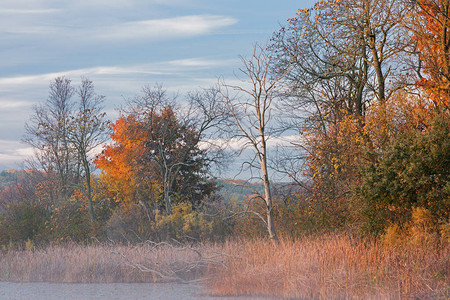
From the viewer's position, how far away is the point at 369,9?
68.6 feet

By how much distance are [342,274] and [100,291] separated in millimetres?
6577

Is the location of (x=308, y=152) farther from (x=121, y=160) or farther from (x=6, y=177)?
(x=6, y=177)

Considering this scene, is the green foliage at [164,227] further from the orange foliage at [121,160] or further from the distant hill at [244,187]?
the orange foliage at [121,160]

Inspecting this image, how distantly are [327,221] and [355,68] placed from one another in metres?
7.79

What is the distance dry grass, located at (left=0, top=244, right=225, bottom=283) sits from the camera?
1514cm

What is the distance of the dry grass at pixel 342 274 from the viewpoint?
429 inches

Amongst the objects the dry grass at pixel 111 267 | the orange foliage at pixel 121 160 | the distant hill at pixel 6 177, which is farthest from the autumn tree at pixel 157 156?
the distant hill at pixel 6 177

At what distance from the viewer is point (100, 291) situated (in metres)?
13.7

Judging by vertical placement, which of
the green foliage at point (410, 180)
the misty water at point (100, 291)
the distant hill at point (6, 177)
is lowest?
the misty water at point (100, 291)

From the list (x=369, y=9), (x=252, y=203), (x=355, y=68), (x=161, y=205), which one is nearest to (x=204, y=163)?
(x=161, y=205)

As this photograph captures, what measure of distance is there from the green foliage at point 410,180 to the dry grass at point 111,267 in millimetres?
5017

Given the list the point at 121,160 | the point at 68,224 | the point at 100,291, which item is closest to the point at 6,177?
the point at 121,160

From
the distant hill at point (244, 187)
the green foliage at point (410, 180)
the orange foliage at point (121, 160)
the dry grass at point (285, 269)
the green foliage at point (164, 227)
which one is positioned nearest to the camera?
the dry grass at point (285, 269)

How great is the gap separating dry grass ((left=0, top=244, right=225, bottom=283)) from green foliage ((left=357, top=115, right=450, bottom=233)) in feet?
16.5
